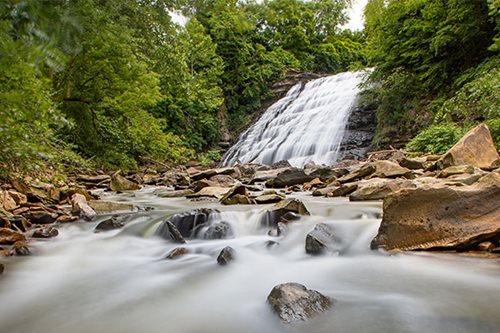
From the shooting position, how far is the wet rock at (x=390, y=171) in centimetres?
613

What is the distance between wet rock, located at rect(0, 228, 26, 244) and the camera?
10.8 ft

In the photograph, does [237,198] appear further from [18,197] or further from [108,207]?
[18,197]

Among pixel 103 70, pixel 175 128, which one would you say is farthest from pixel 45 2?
pixel 175 128

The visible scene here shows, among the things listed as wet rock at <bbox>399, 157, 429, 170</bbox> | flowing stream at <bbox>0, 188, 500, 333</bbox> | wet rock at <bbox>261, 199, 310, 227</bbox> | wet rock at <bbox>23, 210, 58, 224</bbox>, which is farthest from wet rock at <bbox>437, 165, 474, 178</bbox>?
wet rock at <bbox>23, 210, 58, 224</bbox>

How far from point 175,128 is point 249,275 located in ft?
56.5

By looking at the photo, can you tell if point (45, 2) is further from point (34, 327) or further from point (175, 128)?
point (175, 128)

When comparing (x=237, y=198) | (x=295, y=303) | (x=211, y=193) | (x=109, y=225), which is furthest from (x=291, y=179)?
(x=295, y=303)

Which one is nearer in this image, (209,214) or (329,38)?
(209,214)

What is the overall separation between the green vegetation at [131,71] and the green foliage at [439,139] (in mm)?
4085

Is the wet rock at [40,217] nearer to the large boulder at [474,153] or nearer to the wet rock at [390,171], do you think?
the wet rock at [390,171]

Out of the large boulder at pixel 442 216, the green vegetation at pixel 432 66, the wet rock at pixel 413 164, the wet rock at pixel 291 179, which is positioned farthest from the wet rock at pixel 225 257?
the green vegetation at pixel 432 66

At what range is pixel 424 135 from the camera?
9.16 meters

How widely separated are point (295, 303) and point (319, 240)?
142 cm

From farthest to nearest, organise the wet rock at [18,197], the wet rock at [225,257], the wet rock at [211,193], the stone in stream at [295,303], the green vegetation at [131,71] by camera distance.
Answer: the wet rock at [211,193], the wet rock at [18,197], the wet rock at [225,257], the stone in stream at [295,303], the green vegetation at [131,71]
